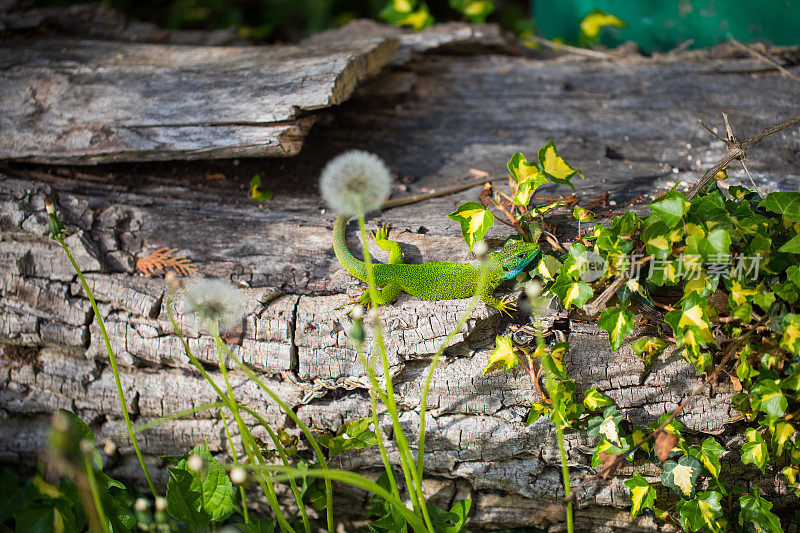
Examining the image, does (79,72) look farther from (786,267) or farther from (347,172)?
(786,267)

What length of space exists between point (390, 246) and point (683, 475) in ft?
6.21

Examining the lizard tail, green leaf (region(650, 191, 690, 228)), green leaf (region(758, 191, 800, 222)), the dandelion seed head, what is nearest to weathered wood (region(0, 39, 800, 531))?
the lizard tail

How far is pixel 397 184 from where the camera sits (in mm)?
3699

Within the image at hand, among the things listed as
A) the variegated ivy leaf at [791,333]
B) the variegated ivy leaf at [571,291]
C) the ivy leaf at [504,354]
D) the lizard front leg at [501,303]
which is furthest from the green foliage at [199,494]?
the variegated ivy leaf at [791,333]

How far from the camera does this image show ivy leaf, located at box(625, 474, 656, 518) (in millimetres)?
2367

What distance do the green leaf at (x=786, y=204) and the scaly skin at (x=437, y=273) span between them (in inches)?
39.4

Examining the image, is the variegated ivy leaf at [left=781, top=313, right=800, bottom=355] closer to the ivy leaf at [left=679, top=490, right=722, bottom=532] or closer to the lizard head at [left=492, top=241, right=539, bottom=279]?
the ivy leaf at [left=679, top=490, right=722, bottom=532]

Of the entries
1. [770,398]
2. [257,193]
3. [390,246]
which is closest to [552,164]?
[390,246]

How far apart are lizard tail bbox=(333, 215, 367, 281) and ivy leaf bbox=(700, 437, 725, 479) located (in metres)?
1.85

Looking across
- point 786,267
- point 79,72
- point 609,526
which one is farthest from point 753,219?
point 79,72

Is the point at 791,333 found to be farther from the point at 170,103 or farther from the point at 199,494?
the point at 170,103

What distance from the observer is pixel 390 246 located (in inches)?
124

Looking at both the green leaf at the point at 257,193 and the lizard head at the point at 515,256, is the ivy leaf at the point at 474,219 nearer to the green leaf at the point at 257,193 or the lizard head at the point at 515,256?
the lizard head at the point at 515,256

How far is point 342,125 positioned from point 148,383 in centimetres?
243
